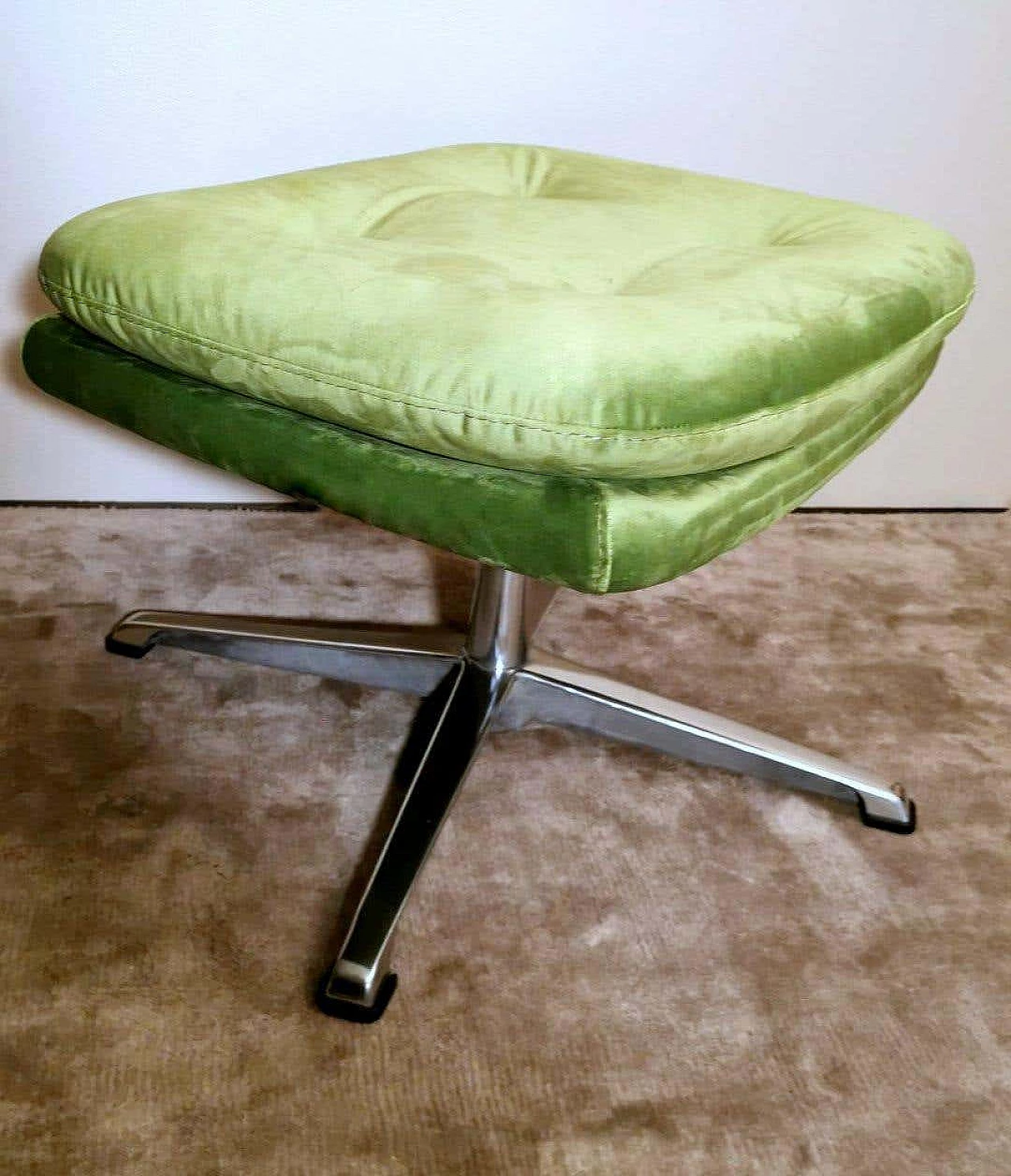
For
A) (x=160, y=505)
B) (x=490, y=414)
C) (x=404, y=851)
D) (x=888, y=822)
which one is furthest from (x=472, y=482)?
(x=160, y=505)

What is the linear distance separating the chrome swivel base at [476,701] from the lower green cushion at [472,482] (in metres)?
0.30

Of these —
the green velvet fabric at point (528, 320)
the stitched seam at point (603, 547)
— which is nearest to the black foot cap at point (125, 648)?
the green velvet fabric at point (528, 320)

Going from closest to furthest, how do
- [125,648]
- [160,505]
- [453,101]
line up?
[125,648]
[453,101]
[160,505]

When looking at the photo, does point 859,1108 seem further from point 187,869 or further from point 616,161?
point 616,161

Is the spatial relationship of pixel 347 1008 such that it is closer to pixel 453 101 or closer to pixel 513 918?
pixel 513 918

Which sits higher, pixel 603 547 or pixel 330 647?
pixel 603 547

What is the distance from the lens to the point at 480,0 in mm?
1424

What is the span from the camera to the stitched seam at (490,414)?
679 mm

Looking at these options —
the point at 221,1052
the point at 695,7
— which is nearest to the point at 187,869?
the point at 221,1052

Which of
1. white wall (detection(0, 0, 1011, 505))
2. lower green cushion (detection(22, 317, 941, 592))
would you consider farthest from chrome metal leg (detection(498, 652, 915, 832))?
white wall (detection(0, 0, 1011, 505))

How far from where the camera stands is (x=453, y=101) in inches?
58.1

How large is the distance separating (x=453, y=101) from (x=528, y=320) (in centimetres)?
89

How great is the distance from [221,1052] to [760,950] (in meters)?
0.42

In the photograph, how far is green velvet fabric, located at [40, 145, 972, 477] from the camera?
2.26ft
